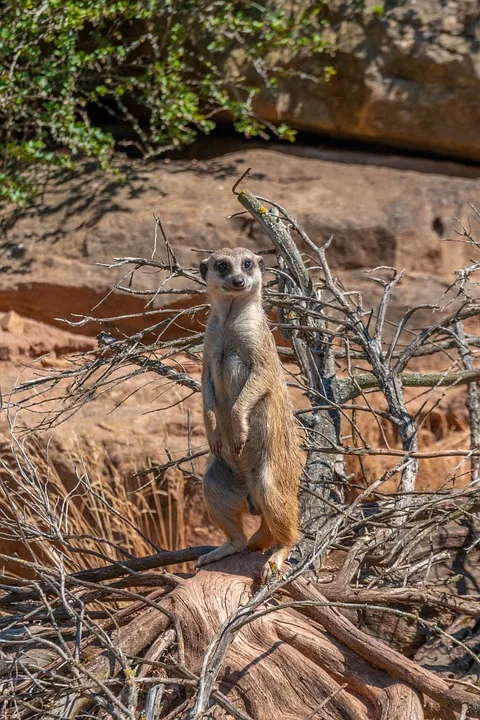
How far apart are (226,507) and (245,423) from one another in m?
0.39

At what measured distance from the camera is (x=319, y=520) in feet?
Result: 15.6

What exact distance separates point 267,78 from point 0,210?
2895mm

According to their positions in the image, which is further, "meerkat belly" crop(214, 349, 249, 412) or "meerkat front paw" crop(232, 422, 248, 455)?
"meerkat belly" crop(214, 349, 249, 412)

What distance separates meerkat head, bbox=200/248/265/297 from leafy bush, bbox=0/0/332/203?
4.19 m

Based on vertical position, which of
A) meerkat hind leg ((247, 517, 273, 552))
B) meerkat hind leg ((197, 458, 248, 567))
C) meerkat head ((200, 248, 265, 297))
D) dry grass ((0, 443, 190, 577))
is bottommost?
dry grass ((0, 443, 190, 577))

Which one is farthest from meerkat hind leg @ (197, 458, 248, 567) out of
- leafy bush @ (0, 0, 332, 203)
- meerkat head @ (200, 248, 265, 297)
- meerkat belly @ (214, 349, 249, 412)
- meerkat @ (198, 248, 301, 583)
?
leafy bush @ (0, 0, 332, 203)

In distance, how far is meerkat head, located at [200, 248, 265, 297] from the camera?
4203 mm

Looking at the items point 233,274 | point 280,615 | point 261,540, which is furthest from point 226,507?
point 233,274

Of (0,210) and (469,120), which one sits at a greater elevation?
(469,120)

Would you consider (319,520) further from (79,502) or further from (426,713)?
(79,502)

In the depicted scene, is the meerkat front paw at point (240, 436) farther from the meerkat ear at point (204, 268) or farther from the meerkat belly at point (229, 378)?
the meerkat ear at point (204, 268)

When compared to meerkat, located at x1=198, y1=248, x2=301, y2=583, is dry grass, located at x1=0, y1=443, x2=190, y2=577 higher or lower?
lower

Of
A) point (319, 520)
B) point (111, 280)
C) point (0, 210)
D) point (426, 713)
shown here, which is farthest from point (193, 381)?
point (0, 210)

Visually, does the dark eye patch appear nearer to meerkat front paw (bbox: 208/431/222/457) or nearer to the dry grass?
meerkat front paw (bbox: 208/431/222/457)
